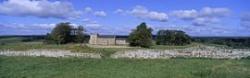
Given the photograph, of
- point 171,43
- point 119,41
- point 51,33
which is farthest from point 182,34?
point 51,33

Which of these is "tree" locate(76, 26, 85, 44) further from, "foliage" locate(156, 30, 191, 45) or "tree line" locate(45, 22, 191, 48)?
"foliage" locate(156, 30, 191, 45)

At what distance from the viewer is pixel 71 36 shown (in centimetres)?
9150

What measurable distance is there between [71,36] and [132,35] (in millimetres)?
18479

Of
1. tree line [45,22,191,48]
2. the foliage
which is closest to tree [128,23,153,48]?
tree line [45,22,191,48]

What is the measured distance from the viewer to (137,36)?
7831cm

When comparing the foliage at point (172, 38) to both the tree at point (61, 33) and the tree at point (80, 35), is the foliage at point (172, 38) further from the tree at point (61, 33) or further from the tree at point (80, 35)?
the tree at point (61, 33)

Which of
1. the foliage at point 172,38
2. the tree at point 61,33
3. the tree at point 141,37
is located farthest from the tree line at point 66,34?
the foliage at point 172,38

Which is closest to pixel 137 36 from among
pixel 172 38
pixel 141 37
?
pixel 141 37

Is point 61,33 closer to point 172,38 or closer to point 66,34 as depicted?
point 66,34

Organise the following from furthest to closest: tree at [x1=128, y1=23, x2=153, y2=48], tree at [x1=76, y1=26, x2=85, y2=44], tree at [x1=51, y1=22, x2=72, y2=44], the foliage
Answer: the foliage < tree at [x1=76, y1=26, x2=85, y2=44] < tree at [x1=51, y1=22, x2=72, y2=44] < tree at [x1=128, y1=23, x2=153, y2=48]

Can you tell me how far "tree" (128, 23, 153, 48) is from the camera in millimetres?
77500

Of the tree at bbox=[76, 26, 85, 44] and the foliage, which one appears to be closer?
the tree at bbox=[76, 26, 85, 44]

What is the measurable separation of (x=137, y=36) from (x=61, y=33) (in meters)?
19.5

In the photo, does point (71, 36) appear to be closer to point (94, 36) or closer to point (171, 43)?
point (94, 36)
